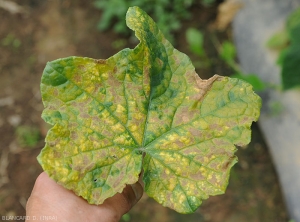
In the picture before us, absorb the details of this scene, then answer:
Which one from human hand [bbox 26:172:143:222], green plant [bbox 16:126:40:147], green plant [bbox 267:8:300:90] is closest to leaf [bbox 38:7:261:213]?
human hand [bbox 26:172:143:222]

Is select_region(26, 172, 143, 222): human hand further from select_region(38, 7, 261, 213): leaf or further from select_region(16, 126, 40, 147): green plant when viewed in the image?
select_region(16, 126, 40, 147): green plant

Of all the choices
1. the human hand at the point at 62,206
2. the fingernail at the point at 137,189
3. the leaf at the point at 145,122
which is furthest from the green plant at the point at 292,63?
the human hand at the point at 62,206

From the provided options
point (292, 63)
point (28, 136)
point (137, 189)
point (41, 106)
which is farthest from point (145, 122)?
point (41, 106)

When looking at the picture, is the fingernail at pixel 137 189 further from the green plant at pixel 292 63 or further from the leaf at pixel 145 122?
the green plant at pixel 292 63

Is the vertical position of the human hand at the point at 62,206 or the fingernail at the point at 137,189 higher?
the human hand at the point at 62,206

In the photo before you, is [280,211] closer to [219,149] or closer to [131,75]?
[219,149]

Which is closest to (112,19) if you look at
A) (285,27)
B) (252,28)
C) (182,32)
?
(182,32)
